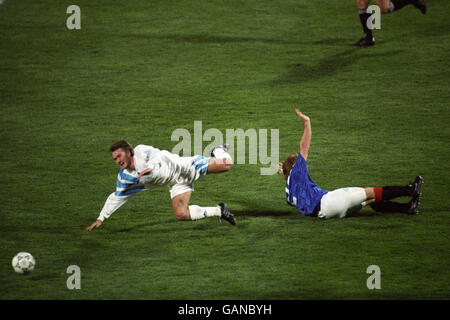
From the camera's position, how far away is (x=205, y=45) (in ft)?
44.5

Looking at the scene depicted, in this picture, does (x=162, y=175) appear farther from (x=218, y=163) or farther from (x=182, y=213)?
(x=218, y=163)

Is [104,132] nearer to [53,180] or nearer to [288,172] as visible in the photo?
[53,180]

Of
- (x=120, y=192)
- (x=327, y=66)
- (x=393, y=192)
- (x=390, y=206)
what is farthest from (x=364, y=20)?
(x=120, y=192)

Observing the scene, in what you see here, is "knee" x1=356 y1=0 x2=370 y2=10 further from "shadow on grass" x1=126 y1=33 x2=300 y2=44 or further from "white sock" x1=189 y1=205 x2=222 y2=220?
"white sock" x1=189 y1=205 x2=222 y2=220

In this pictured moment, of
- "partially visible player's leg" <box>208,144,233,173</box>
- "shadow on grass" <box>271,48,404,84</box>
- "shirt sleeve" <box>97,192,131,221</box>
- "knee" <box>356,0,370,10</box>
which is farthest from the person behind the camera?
"knee" <box>356,0,370,10</box>

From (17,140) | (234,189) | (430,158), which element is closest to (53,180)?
(17,140)

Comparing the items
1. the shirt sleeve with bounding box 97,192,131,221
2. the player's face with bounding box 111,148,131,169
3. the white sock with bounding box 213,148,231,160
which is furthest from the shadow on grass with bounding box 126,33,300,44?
the player's face with bounding box 111,148,131,169

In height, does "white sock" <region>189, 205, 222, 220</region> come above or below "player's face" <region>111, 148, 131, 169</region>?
below

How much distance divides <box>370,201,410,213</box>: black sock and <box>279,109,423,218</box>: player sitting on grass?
83mm

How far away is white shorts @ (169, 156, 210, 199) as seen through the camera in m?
8.30

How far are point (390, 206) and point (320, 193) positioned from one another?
33.1 inches

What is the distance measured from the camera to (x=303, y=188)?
26.5 ft

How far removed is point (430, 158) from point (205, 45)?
516cm

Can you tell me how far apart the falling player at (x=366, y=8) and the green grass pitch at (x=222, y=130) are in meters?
0.26
